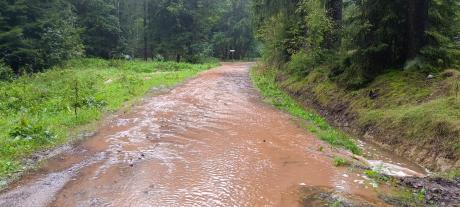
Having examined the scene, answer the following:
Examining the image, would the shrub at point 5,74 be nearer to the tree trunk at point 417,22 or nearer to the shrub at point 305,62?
the shrub at point 305,62

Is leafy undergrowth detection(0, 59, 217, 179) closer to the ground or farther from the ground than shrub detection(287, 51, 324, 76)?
closer to the ground

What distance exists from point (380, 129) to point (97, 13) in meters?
36.1

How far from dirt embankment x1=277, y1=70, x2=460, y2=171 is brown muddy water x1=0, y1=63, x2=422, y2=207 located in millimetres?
1635

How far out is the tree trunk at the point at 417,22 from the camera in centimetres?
1187

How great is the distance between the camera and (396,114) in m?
9.98

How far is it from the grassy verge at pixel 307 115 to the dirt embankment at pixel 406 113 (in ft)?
1.83

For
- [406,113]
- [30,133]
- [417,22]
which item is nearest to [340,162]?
[406,113]

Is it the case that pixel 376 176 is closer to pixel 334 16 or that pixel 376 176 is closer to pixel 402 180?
pixel 402 180

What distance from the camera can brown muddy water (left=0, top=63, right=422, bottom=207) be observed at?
615 cm

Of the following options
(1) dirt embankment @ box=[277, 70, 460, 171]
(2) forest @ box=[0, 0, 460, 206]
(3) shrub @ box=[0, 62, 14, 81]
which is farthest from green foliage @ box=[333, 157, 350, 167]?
(3) shrub @ box=[0, 62, 14, 81]

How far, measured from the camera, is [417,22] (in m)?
11.9

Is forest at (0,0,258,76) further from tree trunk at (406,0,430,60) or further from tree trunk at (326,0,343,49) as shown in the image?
tree trunk at (406,0,430,60)

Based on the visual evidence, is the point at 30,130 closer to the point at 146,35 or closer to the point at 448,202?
the point at 448,202

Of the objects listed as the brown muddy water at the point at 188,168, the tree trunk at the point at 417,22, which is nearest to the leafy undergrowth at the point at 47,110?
the brown muddy water at the point at 188,168
